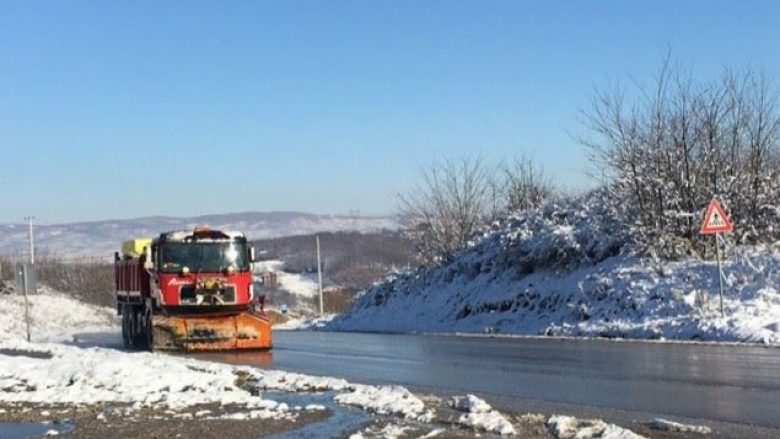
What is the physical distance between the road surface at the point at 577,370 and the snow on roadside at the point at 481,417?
965 millimetres

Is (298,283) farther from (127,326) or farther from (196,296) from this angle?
(196,296)

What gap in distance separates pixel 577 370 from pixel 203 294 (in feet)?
38.9

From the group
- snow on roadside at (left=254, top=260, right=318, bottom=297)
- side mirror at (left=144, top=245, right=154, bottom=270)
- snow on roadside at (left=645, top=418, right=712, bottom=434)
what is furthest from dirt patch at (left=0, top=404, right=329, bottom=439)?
snow on roadside at (left=254, top=260, right=318, bottom=297)

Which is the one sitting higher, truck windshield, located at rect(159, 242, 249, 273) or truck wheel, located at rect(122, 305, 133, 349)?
truck windshield, located at rect(159, 242, 249, 273)

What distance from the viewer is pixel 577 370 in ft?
56.2

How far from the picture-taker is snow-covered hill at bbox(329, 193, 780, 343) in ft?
79.4

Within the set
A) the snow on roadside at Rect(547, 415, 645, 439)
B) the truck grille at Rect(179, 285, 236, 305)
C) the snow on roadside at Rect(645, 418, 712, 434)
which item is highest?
the truck grille at Rect(179, 285, 236, 305)

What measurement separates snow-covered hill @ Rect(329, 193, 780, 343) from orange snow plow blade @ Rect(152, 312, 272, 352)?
765cm

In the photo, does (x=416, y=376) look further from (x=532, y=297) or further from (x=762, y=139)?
(x=762, y=139)

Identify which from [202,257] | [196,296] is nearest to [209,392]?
[196,296]

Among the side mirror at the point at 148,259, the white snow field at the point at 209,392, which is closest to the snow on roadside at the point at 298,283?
the side mirror at the point at 148,259

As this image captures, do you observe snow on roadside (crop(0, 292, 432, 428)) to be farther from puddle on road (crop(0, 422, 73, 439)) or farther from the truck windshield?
the truck windshield

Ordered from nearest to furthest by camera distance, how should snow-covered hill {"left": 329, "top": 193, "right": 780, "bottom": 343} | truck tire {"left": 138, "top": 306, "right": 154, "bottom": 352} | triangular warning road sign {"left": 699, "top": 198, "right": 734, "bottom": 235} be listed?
1. triangular warning road sign {"left": 699, "top": 198, "right": 734, "bottom": 235}
2. snow-covered hill {"left": 329, "top": 193, "right": 780, "bottom": 343}
3. truck tire {"left": 138, "top": 306, "right": 154, "bottom": 352}

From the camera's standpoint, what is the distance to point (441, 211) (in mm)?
49250
